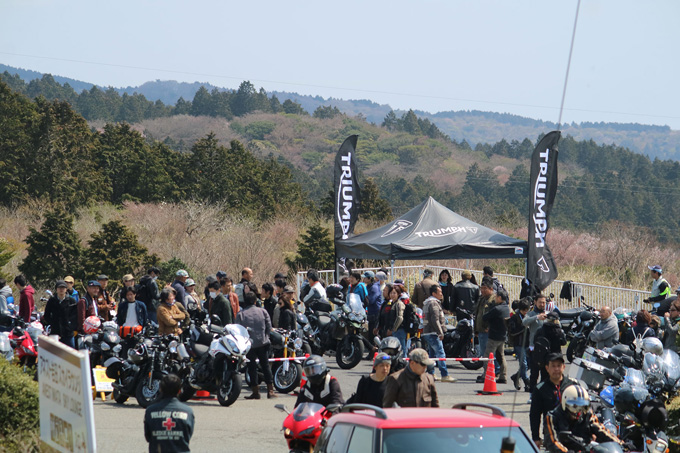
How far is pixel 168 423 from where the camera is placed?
727cm

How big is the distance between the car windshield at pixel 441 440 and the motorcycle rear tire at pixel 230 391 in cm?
720

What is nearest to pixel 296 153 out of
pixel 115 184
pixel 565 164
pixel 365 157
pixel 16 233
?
pixel 365 157

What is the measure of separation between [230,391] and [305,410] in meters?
4.72

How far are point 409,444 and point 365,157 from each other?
13281 centimetres

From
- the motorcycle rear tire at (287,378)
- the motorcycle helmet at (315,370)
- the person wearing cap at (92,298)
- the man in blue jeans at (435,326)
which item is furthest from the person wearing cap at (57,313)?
the motorcycle helmet at (315,370)

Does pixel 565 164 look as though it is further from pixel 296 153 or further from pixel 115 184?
pixel 115 184

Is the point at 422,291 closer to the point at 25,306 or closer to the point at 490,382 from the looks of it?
the point at 490,382

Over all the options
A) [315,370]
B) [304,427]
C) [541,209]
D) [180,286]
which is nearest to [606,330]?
[541,209]

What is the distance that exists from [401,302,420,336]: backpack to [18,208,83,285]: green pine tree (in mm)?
21371

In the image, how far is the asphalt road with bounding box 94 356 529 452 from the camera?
10.8 m

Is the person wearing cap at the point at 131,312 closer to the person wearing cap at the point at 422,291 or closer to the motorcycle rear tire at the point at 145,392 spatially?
the motorcycle rear tire at the point at 145,392

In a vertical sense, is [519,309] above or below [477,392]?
above

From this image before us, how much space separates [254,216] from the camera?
51.9 meters

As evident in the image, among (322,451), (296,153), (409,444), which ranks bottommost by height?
(296,153)
